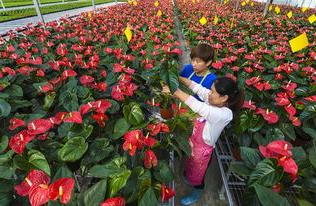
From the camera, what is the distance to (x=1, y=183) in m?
1.16

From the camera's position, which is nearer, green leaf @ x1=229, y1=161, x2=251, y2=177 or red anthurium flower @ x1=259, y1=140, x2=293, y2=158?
red anthurium flower @ x1=259, y1=140, x2=293, y2=158

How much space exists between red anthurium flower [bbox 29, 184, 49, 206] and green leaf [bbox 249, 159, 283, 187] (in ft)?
3.27

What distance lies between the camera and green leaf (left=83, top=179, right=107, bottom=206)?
0.90 m

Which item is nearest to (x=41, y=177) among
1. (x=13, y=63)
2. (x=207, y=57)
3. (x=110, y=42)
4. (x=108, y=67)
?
(x=207, y=57)

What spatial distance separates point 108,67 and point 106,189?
1.61 meters

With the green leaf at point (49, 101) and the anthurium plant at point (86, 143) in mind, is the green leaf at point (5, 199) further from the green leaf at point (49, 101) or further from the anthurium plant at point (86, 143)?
the green leaf at point (49, 101)

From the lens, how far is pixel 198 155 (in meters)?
1.76

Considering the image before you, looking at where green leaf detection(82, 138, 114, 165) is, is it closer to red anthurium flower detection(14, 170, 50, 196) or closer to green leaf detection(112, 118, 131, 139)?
green leaf detection(112, 118, 131, 139)

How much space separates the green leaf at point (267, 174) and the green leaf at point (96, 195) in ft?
2.59

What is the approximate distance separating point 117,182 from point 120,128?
41 centimetres

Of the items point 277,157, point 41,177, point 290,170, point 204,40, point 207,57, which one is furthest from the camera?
point 204,40

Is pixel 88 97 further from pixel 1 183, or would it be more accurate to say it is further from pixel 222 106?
pixel 222 106

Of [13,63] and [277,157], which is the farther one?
[13,63]

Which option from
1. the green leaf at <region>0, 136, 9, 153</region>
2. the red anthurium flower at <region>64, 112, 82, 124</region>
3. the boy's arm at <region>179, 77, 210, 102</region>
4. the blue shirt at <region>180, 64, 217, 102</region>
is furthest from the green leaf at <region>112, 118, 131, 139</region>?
the blue shirt at <region>180, 64, 217, 102</region>
